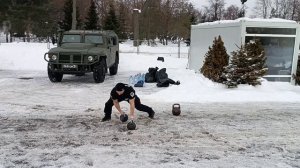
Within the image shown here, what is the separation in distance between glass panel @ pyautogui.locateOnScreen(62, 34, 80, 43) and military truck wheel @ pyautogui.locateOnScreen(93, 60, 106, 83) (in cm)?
176

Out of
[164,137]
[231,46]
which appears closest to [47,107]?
[164,137]

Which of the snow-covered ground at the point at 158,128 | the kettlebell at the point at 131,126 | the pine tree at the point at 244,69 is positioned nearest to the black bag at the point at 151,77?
the snow-covered ground at the point at 158,128

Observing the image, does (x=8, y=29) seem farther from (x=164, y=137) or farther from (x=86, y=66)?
(x=164, y=137)

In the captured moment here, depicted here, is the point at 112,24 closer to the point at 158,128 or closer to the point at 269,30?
the point at 269,30

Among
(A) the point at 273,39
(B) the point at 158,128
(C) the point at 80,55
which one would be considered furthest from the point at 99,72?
(A) the point at 273,39

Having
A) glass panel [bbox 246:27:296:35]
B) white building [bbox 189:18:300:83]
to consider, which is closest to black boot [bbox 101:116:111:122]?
white building [bbox 189:18:300:83]

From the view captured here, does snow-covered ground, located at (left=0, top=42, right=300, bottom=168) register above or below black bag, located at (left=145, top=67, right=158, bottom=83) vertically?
below

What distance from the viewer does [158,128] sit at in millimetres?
7367

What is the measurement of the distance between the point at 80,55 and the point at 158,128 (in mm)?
6485

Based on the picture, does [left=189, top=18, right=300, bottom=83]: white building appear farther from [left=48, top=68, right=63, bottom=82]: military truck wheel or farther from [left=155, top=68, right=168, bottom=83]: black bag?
[left=48, top=68, right=63, bottom=82]: military truck wheel

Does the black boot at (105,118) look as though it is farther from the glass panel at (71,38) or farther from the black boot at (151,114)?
the glass panel at (71,38)

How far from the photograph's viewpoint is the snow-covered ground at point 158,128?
222 inches

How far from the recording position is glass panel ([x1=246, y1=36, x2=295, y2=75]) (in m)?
13.8

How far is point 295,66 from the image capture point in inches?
545
